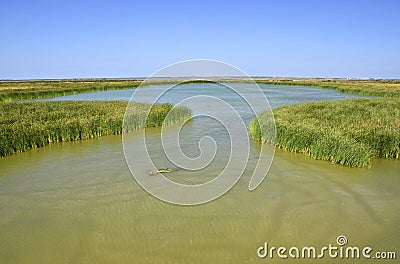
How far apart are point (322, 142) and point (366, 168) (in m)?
1.92

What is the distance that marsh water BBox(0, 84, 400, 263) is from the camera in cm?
682

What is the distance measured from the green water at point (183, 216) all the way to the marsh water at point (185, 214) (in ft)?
0.08

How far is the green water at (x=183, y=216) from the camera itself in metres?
6.80

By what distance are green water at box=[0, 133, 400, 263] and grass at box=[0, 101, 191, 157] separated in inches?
114

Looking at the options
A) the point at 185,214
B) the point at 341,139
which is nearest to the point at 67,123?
the point at 185,214

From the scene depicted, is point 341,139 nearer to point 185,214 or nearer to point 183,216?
point 185,214

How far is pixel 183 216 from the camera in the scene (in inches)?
332

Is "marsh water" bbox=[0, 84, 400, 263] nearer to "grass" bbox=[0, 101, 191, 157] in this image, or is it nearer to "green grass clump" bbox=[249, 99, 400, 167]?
"green grass clump" bbox=[249, 99, 400, 167]

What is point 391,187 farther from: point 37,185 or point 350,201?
point 37,185

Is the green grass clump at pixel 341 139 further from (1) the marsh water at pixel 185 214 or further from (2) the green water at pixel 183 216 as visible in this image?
(2) the green water at pixel 183 216

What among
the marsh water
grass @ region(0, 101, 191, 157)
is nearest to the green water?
the marsh water

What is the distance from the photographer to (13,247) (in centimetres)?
693

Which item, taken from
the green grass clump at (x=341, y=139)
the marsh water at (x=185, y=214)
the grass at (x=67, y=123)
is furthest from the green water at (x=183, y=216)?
the grass at (x=67, y=123)

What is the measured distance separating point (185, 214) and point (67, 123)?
1189cm
